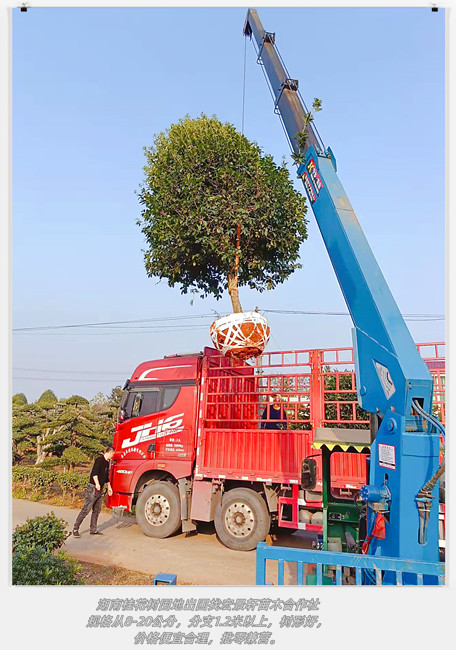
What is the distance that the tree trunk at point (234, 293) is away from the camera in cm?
714

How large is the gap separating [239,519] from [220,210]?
453 centimetres

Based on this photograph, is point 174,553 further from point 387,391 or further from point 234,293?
point 387,391

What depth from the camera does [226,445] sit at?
6602 millimetres

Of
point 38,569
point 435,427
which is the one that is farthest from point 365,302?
point 38,569

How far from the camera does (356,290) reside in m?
3.73

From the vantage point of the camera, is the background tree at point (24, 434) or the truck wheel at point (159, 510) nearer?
the truck wheel at point (159, 510)

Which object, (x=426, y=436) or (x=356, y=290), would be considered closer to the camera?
(x=426, y=436)

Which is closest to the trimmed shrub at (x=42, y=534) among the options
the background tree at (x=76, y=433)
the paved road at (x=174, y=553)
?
the paved road at (x=174, y=553)

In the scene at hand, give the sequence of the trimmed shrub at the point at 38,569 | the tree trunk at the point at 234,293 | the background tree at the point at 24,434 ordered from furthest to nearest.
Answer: the background tree at the point at 24,434, the tree trunk at the point at 234,293, the trimmed shrub at the point at 38,569

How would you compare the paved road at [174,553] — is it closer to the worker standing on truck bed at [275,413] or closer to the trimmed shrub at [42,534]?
the trimmed shrub at [42,534]

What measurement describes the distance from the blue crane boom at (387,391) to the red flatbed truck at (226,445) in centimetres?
176

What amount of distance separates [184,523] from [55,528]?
2411 mm

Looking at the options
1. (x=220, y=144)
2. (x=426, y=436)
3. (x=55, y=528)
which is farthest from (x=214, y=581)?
(x=220, y=144)
